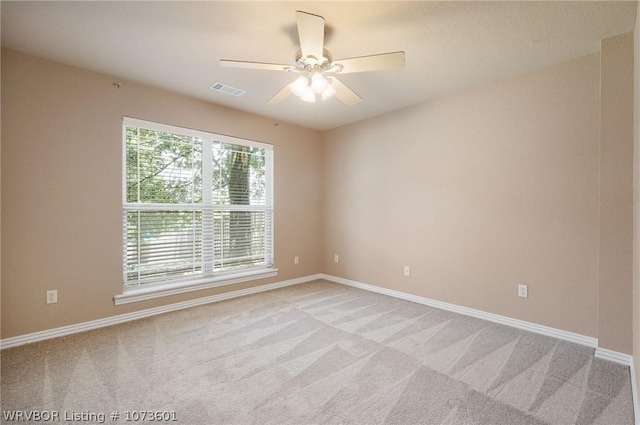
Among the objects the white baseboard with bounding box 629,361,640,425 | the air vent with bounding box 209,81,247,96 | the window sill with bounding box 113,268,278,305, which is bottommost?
the white baseboard with bounding box 629,361,640,425

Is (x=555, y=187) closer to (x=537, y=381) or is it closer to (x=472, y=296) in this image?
(x=472, y=296)

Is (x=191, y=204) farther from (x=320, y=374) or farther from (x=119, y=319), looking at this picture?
(x=320, y=374)

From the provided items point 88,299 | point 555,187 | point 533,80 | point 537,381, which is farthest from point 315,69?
point 88,299

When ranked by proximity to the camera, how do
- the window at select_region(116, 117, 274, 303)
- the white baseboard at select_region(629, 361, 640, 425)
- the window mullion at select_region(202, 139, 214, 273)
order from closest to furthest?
the white baseboard at select_region(629, 361, 640, 425) < the window at select_region(116, 117, 274, 303) < the window mullion at select_region(202, 139, 214, 273)

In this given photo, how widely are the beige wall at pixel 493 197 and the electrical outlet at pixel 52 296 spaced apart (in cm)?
358

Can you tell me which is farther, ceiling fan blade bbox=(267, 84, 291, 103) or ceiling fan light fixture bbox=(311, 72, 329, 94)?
ceiling fan blade bbox=(267, 84, 291, 103)

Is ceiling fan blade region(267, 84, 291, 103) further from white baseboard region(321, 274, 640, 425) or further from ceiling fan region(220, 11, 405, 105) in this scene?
white baseboard region(321, 274, 640, 425)

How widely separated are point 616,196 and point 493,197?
0.94 m

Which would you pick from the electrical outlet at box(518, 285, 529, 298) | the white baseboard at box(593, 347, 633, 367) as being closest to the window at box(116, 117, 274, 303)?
the electrical outlet at box(518, 285, 529, 298)

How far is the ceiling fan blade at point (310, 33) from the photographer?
1.65 m

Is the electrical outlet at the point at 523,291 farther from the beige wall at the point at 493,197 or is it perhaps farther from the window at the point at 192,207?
the window at the point at 192,207

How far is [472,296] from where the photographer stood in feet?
10.5

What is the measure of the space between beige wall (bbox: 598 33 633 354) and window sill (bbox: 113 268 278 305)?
3656mm

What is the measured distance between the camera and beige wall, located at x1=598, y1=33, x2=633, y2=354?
2.20 metres
